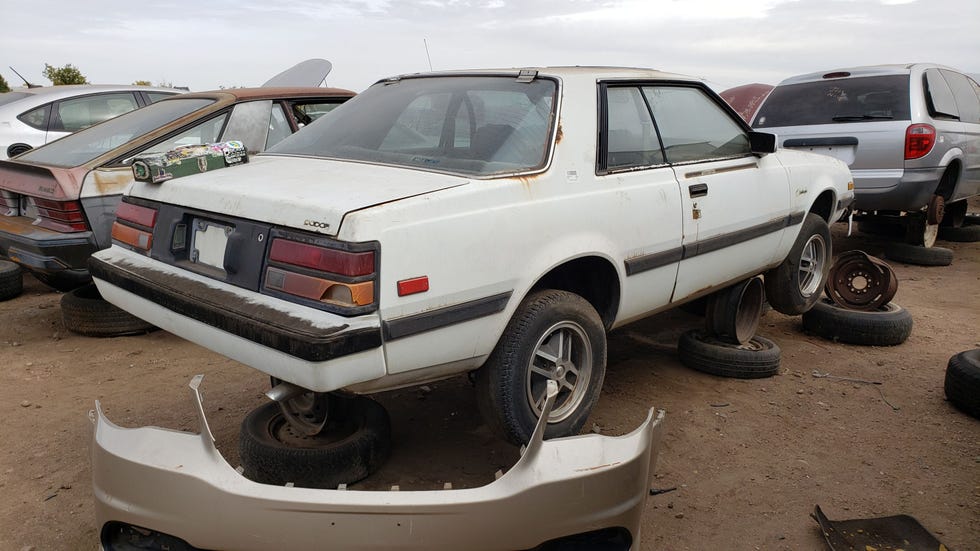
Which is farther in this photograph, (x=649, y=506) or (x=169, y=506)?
(x=649, y=506)

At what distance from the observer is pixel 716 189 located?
11.5 feet

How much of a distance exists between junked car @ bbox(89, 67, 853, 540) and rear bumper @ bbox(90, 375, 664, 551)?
10cm

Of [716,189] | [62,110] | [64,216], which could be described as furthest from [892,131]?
[62,110]

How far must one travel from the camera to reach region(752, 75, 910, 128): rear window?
21.4 feet

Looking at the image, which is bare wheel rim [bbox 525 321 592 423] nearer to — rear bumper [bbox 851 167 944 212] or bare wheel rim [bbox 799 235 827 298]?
bare wheel rim [bbox 799 235 827 298]

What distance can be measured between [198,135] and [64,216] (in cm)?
101

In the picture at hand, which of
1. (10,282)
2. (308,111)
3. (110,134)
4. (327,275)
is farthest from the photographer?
(10,282)

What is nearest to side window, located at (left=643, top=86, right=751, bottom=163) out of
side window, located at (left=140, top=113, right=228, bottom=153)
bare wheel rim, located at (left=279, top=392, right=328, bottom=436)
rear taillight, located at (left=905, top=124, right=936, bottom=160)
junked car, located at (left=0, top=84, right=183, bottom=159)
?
bare wheel rim, located at (left=279, top=392, right=328, bottom=436)

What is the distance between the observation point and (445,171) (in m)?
2.70

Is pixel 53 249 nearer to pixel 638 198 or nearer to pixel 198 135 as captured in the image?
pixel 198 135

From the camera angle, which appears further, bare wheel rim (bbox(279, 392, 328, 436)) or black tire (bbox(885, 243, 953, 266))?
black tire (bbox(885, 243, 953, 266))

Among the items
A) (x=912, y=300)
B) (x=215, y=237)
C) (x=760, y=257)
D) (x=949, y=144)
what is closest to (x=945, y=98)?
(x=949, y=144)

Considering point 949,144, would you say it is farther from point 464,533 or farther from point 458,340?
point 464,533

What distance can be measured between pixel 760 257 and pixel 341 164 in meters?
2.40
